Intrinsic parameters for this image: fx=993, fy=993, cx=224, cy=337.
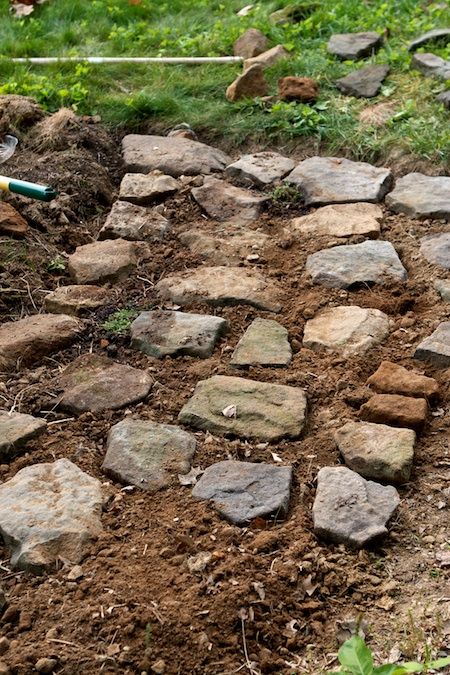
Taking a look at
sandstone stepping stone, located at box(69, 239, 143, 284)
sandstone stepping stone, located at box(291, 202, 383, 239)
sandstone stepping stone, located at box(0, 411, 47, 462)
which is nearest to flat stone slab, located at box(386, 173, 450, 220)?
sandstone stepping stone, located at box(291, 202, 383, 239)

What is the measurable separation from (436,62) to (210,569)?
4150 mm

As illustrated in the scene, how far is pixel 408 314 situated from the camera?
405 cm

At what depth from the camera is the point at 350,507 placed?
2980 millimetres

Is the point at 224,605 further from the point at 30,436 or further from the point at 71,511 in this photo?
the point at 30,436

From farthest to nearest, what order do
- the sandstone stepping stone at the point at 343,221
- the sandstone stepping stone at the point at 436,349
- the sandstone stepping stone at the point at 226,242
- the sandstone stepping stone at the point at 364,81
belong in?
the sandstone stepping stone at the point at 364,81 → the sandstone stepping stone at the point at 343,221 → the sandstone stepping stone at the point at 226,242 → the sandstone stepping stone at the point at 436,349

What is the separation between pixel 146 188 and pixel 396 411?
2264mm

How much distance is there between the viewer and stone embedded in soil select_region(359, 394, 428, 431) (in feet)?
11.0

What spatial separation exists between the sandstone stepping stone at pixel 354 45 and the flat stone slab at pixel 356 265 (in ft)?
7.52

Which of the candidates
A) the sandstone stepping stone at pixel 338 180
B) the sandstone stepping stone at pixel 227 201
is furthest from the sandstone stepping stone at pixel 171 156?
the sandstone stepping stone at pixel 338 180

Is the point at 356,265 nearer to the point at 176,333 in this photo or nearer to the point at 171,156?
the point at 176,333

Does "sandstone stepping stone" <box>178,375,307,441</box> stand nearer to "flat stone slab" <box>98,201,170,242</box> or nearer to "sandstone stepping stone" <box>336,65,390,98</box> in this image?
"flat stone slab" <box>98,201,170,242</box>

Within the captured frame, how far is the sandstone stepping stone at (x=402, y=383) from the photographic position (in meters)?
3.51

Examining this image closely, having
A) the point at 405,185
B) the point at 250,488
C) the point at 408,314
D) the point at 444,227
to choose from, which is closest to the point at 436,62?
the point at 405,185

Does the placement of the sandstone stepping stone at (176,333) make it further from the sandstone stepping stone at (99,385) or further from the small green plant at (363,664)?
the small green plant at (363,664)
